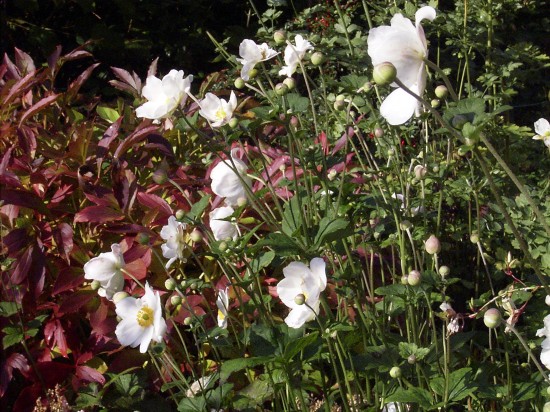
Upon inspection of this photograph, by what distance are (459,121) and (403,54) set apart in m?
0.12

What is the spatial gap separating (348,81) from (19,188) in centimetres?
81

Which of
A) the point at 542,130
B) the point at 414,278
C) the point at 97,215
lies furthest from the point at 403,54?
the point at 97,215

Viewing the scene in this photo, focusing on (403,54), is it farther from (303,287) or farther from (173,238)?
(173,238)

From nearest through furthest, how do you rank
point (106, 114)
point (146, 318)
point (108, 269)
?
1. point (146, 318)
2. point (108, 269)
3. point (106, 114)

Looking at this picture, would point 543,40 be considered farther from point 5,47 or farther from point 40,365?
point 40,365

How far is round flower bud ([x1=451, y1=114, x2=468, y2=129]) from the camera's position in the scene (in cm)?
86

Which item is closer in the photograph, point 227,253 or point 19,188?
point 227,253

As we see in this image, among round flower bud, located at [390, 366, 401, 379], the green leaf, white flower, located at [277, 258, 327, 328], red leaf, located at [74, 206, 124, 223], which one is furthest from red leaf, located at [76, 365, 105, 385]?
the green leaf

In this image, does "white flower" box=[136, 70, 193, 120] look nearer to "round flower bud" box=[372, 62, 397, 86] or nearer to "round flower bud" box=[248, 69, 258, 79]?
"round flower bud" box=[248, 69, 258, 79]

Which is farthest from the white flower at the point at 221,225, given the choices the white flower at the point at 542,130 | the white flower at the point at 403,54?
the white flower at the point at 542,130

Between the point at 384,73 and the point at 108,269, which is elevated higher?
the point at 384,73

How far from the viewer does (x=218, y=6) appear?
16.4 feet

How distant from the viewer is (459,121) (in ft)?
2.81

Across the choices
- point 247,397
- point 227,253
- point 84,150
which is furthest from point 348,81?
point 84,150
